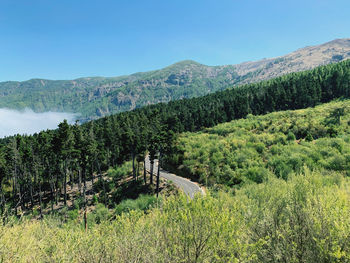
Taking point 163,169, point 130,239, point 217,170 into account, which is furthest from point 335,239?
point 163,169

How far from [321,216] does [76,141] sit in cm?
3864

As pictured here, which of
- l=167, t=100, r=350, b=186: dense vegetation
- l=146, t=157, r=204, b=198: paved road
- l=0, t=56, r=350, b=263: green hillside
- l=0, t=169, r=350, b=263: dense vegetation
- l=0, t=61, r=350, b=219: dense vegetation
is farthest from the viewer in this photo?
l=0, t=61, r=350, b=219: dense vegetation

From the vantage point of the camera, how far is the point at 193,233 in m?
8.94

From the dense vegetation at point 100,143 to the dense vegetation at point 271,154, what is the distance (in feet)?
16.6

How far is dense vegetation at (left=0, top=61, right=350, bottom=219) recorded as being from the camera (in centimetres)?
3953

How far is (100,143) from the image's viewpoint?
174ft

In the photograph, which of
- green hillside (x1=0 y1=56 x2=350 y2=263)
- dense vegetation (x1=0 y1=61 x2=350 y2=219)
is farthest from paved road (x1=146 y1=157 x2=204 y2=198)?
dense vegetation (x1=0 y1=61 x2=350 y2=219)

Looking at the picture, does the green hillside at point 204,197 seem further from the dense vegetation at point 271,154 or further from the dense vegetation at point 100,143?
the dense vegetation at point 100,143

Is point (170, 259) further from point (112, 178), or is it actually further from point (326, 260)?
point (112, 178)

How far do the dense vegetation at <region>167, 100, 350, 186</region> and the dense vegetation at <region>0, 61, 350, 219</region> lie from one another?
16.6ft

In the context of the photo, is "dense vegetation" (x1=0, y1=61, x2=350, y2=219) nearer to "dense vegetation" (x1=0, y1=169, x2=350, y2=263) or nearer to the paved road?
"dense vegetation" (x1=0, y1=169, x2=350, y2=263)

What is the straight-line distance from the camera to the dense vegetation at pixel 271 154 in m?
29.4

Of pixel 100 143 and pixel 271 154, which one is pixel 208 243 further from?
pixel 100 143

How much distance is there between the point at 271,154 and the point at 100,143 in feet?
146
